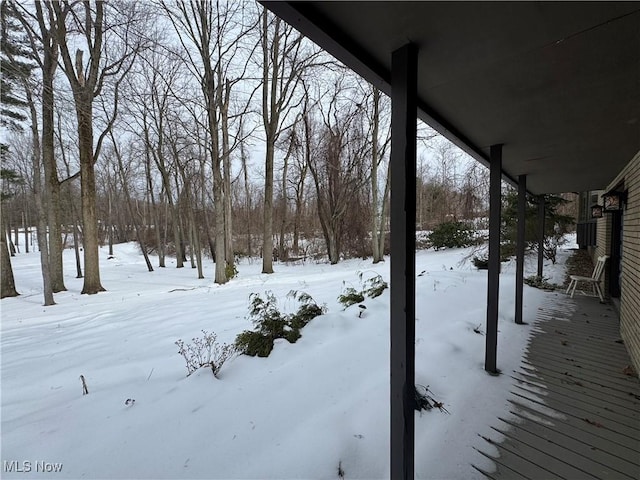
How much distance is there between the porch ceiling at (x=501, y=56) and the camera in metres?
1.07

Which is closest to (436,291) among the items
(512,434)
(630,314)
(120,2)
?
(630,314)

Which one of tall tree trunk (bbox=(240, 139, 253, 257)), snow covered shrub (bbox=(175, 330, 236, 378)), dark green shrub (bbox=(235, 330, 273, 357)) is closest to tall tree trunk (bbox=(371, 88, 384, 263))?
tall tree trunk (bbox=(240, 139, 253, 257))

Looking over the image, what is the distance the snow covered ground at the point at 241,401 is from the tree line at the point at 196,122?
508cm

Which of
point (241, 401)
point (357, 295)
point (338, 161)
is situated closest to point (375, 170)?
point (338, 161)

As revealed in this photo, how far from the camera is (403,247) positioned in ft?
4.30

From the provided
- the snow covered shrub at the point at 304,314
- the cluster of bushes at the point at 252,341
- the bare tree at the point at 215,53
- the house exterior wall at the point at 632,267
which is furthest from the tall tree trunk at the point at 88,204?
the house exterior wall at the point at 632,267

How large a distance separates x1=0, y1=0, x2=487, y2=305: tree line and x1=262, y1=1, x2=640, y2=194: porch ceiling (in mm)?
6393

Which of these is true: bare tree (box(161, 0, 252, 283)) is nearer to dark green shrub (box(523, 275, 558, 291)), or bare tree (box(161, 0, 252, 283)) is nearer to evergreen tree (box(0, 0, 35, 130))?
evergreen tree (box(0, 0, 35, 130))

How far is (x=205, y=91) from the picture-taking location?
8.22m

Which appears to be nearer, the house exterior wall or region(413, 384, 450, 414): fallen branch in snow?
region(413, 384, 450, 414): fallen branch in snow

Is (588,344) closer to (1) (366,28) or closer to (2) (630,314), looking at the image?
(2) (630,314)

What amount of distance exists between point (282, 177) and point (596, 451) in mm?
15395

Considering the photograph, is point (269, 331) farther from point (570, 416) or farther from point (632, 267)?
point (632, 267)

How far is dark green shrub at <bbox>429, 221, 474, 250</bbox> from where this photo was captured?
12.5 meters
